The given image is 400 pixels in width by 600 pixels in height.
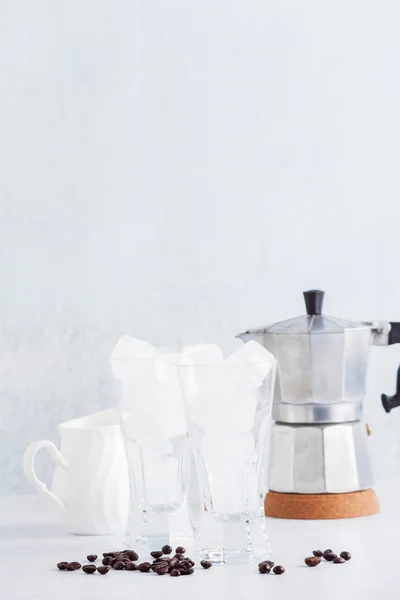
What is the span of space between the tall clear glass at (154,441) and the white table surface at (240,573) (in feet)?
0.26

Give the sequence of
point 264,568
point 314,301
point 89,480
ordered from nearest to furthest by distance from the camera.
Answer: point 264,568
point 89,480
point 314,301

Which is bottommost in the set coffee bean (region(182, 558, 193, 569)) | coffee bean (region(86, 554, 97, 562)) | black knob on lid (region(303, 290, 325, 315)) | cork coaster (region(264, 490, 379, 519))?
cork coaster (region(264, 490, 379, 519))

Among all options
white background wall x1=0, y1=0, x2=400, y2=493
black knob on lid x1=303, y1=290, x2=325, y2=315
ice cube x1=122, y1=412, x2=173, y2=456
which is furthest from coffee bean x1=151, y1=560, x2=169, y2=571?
white background wall x1=0, y1=0, x2=400, y2=493

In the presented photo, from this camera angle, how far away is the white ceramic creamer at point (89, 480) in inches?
43.4

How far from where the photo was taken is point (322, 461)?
1182 mm

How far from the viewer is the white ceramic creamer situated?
110 centimetres

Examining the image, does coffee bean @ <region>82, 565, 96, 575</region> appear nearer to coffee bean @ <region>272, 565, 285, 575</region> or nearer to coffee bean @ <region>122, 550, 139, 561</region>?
coffee bean @ <region>122, 550, 139, 561</region>

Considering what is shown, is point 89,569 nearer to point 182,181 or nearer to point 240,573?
point 240,573

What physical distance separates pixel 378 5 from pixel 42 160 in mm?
576

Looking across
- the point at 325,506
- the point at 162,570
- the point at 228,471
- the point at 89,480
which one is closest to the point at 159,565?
the point at 162,570

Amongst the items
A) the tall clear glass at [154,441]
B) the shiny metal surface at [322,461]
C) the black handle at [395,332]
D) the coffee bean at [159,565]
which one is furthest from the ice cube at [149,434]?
the black handle at [395,332]

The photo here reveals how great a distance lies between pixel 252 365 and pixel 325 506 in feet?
1.09

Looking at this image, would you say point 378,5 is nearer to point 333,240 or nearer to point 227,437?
point 333,240

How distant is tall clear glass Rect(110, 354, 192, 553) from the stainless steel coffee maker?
0.24 metres
